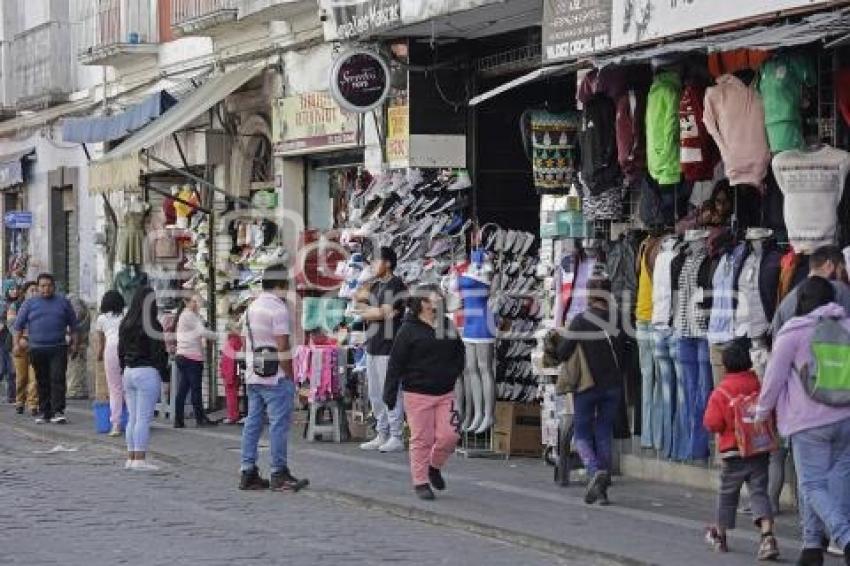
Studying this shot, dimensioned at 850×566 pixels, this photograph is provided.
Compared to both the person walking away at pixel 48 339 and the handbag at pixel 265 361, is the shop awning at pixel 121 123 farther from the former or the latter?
the handbag at pixel 265 361

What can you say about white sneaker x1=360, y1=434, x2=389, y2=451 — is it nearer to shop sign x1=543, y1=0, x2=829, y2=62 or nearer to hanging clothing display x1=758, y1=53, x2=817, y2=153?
shop sign x1=543, y1=0, x2=829, y2=62

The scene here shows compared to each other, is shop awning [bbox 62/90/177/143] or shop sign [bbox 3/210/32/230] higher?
shop awning [bbox 62/90/177/143]

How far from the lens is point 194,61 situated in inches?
1047

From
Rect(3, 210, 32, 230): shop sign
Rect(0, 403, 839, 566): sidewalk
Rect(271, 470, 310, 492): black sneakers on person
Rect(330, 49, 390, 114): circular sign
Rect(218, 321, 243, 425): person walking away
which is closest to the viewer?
Rect(0, 403, 839, 566): sidewalk

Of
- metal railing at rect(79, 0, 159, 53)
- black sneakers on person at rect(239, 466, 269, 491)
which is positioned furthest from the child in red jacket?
metal railing at rect(79, 0, 159, 53)

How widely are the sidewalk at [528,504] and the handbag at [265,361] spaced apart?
1.09 meters

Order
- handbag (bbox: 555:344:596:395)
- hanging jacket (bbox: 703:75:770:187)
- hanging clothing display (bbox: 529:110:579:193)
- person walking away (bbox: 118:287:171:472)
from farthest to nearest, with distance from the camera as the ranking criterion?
person walking away (bbox: 118:287:171:472) → hanging clothing display (bbox: 529:110:579:193) → handbag (bbox: 555:344:596:395) → hanging jacket (bbox: 703:75:770:187)

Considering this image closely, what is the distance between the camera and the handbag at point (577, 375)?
572 inches

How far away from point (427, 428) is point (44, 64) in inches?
773

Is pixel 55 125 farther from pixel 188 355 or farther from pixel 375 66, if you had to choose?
pixel 375 66

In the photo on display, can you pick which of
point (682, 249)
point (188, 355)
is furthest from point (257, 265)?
point (682, 249)

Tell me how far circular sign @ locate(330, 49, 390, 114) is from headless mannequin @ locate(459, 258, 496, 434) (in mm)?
2523

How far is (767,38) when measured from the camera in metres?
12.4

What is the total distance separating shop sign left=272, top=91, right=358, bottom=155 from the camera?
22000 millimetres
